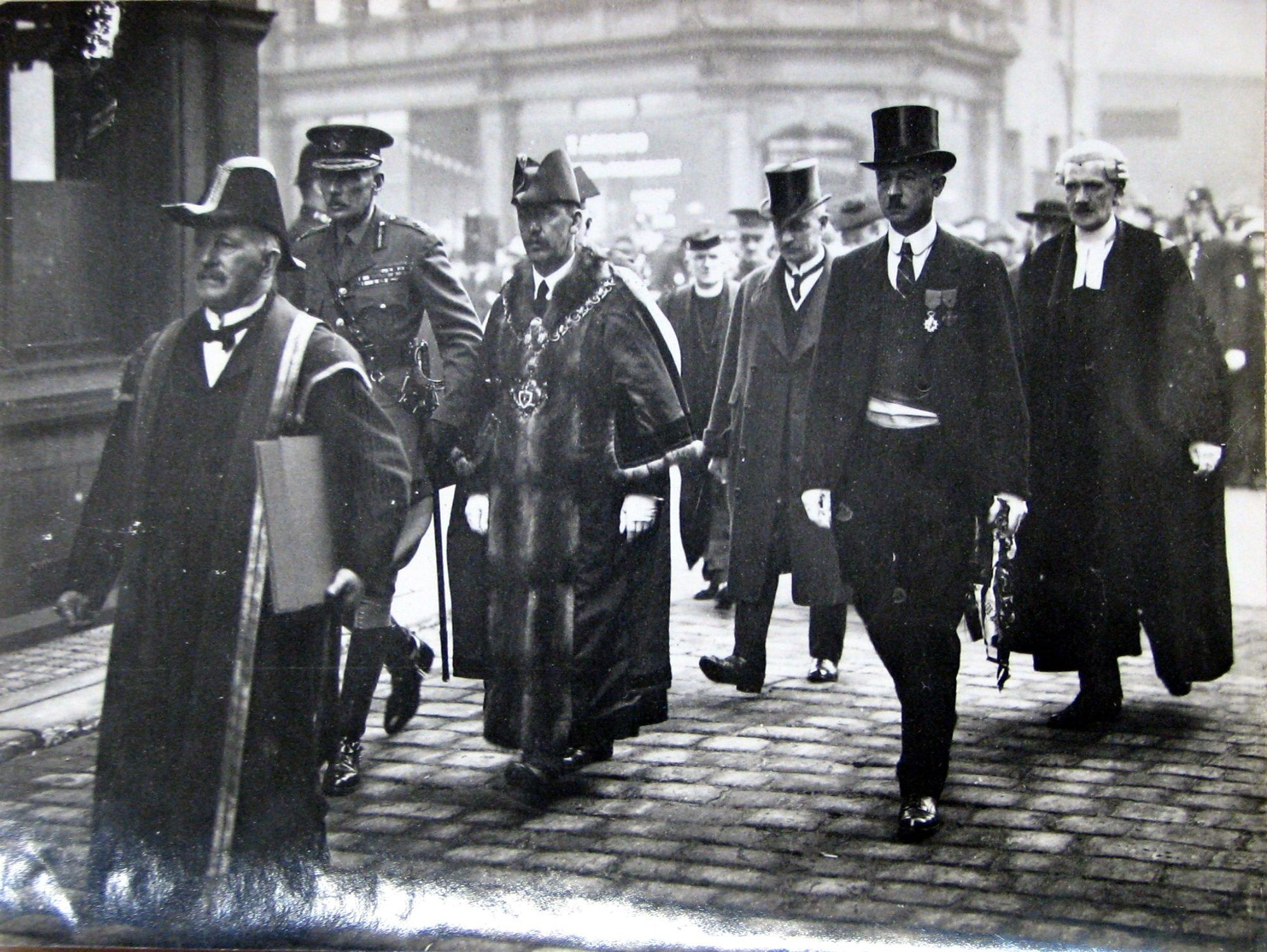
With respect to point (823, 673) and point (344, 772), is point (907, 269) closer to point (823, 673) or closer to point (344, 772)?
point (823, 673)

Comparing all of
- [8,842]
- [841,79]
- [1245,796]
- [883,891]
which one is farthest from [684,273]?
[8,842]

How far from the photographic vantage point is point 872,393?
4.26 m

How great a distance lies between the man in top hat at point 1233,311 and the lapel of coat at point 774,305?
1.28m

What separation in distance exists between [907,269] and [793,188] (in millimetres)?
552

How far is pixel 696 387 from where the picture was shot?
4.77m

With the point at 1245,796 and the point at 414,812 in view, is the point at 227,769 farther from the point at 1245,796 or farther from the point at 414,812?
the point at 1245,796

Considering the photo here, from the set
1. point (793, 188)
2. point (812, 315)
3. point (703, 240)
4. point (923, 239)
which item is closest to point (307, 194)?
point (703, 240)

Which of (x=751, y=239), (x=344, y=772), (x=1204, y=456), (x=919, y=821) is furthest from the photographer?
(x=751, y=239)

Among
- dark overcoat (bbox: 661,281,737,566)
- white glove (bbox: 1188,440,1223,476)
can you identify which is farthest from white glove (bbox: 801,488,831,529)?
white glove (bbox: 1188,440,1223,476)

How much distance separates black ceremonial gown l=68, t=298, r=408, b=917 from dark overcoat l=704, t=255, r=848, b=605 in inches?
44.6

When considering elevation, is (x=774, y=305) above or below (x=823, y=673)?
above

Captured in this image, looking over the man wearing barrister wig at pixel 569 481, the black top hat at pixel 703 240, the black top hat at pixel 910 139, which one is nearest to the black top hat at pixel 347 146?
the man wearing barrister wig at pixel 569 481

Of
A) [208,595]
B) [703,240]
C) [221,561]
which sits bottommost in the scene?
[208,595]

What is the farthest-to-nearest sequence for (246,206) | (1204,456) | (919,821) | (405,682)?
(405,682) → (246,206) → (1204,456) → (919,821)
